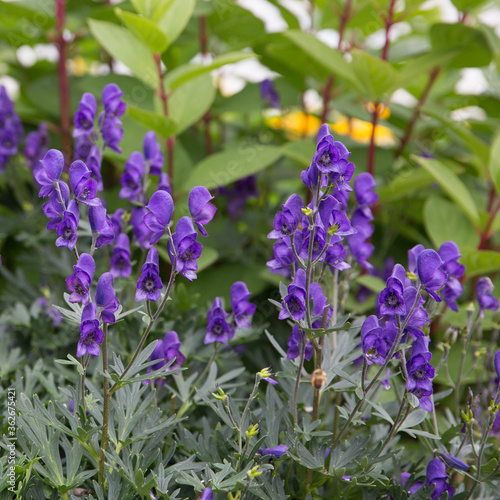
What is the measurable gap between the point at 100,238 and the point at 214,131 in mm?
2496

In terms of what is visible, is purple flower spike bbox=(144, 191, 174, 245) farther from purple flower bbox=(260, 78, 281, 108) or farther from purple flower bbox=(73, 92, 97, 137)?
purple flower bbox=(260, 78, 281, 108)

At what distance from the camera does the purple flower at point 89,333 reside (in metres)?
1.18

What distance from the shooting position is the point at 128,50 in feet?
7.17

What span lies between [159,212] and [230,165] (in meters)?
1.08

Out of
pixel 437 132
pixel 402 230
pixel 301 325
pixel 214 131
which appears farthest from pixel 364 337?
pixel 214 131

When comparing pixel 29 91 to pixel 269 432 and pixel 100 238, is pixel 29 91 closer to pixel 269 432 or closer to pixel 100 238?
pixel 100 238

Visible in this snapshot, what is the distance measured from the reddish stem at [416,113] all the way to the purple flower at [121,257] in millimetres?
1567

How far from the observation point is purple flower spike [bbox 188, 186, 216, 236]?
125 centimetres

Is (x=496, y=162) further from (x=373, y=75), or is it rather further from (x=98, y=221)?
(x=98, y=221)

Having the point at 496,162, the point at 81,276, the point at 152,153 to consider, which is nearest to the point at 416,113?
the point at 496,162

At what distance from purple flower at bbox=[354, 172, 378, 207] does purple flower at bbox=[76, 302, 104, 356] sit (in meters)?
0.83

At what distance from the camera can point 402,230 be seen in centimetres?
279

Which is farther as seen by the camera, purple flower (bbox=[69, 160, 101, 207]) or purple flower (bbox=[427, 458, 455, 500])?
purple flower (bbox=[427, 458, 455, 500])

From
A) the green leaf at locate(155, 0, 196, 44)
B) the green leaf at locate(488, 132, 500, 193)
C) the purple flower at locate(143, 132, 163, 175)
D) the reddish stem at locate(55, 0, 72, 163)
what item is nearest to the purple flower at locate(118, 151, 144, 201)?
the purple flower at locate(143, 132, 163, 175)
